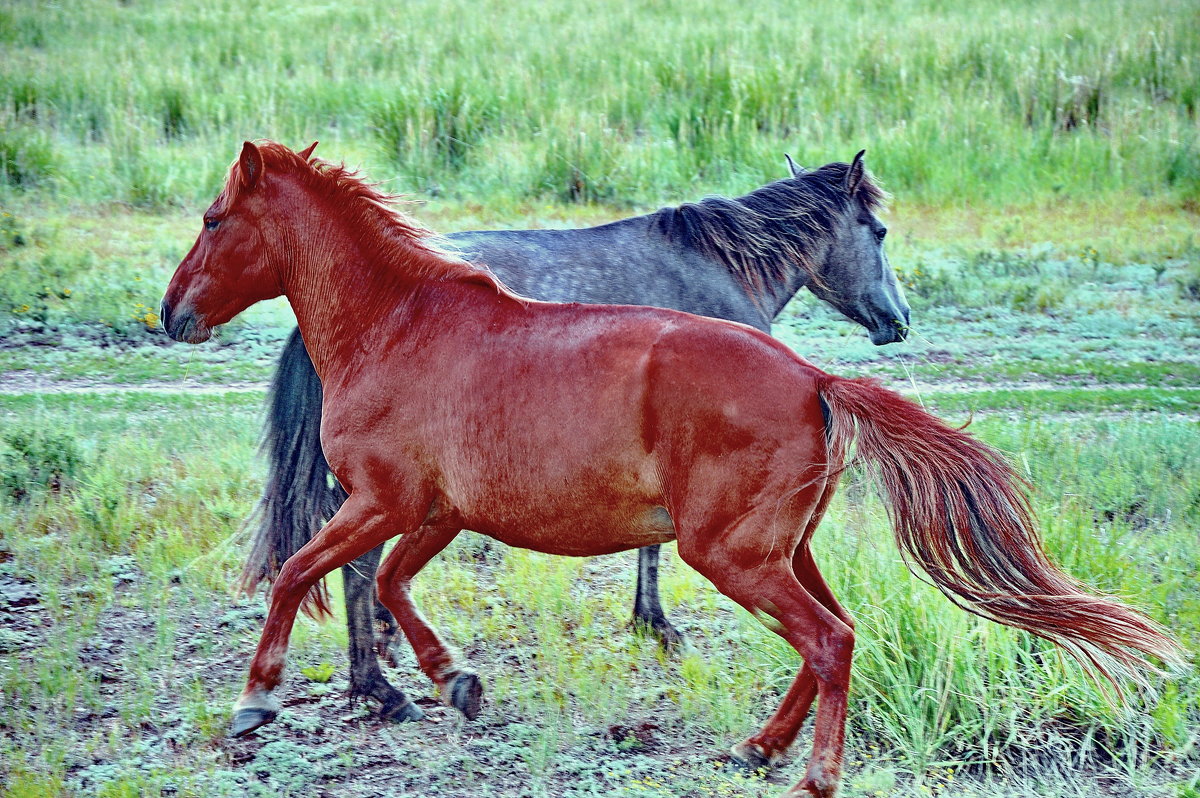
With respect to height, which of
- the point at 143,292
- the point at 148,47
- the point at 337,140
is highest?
the point at 148,47

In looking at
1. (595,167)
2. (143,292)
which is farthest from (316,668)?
(595,167)

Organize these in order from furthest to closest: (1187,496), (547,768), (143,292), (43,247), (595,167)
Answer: (595,167)
(43,247)
(143,292)
(1187,496)
(547,768)

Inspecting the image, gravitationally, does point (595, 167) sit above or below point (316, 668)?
above

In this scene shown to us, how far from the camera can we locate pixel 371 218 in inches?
174

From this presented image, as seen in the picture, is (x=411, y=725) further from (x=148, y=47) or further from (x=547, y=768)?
(x=148, y=47)

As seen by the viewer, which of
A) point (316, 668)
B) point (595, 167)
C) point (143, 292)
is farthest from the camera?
point (595, 167)

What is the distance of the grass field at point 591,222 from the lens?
14.1 feet

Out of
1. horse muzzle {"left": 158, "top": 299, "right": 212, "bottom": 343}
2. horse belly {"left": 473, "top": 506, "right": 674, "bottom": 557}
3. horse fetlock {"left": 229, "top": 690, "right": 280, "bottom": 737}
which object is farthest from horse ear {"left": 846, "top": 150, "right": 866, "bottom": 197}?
horse fetlock {"left": 229, "top": 690, "right": 280, "bottom": 737}

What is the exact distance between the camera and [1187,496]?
20.5 feet

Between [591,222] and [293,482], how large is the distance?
6800 millimetres

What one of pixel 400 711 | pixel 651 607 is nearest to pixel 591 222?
pixel 651 607

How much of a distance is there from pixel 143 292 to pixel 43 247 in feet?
5.43

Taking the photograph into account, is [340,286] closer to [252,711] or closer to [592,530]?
[592,530]

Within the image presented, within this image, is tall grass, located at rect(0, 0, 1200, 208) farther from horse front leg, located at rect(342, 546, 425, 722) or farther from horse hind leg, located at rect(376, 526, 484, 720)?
horse hind leg, located at rect(376, 526, 484, 720)
